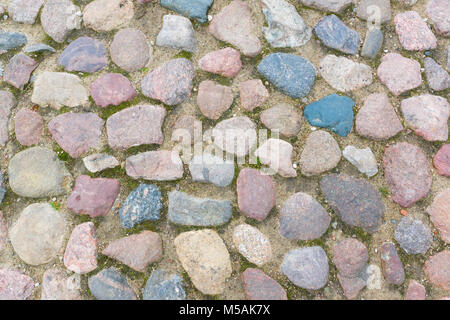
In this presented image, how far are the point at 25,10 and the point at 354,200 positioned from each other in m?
1.86

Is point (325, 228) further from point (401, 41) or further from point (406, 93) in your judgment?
point (401, 41)

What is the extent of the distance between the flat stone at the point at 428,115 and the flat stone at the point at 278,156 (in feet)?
1.81

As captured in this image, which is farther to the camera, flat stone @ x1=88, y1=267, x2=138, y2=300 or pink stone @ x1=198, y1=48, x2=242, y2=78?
pink stone @ x1=198, y1=48, x2=242, y2=78

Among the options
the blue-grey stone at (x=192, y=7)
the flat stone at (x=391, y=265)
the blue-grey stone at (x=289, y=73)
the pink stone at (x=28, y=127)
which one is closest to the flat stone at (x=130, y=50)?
the blue-grey stone at (x=192, y=7)

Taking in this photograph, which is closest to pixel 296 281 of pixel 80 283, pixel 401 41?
pixel 80 283

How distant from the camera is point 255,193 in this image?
162 centimetres

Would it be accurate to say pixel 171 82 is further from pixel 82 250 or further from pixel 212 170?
pixel 82 250

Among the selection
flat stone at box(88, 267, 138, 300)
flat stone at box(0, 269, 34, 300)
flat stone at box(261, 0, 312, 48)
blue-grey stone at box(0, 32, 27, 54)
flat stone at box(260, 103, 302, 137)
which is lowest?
flat stone at box(0, 269, 34, 300)

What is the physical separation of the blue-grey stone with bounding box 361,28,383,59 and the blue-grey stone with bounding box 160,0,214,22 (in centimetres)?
77

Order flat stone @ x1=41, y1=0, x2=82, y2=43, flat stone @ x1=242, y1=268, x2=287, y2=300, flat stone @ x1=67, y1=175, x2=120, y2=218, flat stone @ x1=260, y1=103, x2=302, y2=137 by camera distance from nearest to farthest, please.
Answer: flat stone @ x1=242, y1=268, x2=287, y2=300, flat stone @ x1=67, y1=175, x2=120, y2=218, flat stone @ x1=260, y1=103, x2=302, y2=137, flat stone @ x1=41, y1=0, x2=82, y2=43

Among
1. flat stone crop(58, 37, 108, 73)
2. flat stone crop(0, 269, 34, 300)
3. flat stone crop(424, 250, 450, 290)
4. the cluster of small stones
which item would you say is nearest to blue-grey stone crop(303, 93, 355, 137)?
the cluster of small stones

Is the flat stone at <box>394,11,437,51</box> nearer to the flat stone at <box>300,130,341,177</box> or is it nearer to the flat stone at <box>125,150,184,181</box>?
the flat stone at <box>300,130,341,177</box>

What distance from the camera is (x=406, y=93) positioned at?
5.92 feet

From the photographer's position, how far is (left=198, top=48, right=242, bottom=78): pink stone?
183cm
